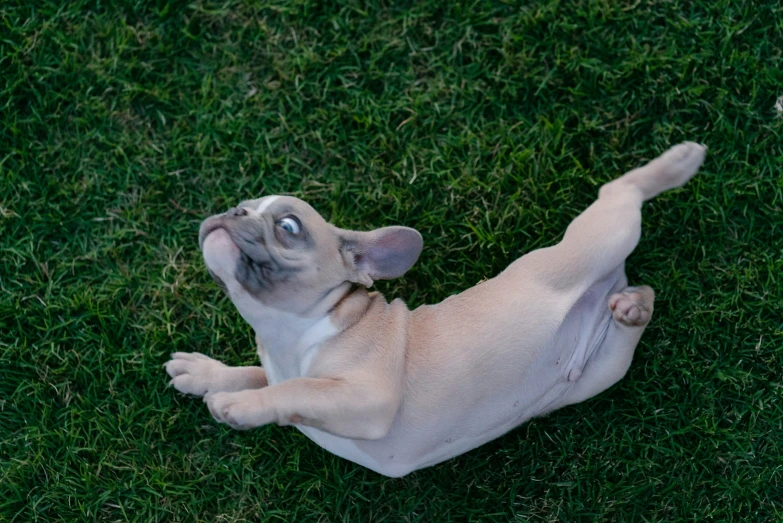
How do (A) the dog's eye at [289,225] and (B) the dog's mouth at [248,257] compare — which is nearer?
(B) the dog's mouth at [248,257]

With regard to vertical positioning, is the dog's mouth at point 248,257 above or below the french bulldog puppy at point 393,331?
above

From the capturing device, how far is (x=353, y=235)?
426 centimetres

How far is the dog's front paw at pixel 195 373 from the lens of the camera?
477 centimetres

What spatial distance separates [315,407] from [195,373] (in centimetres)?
133

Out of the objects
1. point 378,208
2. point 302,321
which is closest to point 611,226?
point 378,208

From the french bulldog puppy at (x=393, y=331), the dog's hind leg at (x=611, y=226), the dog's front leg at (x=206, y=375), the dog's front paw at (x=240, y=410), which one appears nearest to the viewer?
the dog's front paw at (x=240, y=410)

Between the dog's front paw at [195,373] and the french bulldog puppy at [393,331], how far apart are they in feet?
1.24

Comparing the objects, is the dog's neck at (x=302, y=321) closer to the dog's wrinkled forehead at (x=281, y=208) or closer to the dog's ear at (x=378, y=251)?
the dog's ear at (x=378, y=251)

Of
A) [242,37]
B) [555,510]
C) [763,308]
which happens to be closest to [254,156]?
[242,37]

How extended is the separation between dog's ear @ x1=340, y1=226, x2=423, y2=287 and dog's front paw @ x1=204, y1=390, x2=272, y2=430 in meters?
Answer: 0.86

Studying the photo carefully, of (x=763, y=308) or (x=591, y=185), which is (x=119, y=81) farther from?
(x=763, y=308)

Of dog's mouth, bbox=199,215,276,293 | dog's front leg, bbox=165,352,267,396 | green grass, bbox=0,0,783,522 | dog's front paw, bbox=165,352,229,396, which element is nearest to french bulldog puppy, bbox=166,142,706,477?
dog's mouth, bbox=199,215,276,293

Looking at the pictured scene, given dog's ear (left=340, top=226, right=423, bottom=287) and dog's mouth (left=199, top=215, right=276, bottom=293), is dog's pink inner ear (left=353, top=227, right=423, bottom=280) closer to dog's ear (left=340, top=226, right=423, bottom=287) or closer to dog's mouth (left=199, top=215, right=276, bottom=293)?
dog's ear (left=340, top=226, right=423, bottom=287)

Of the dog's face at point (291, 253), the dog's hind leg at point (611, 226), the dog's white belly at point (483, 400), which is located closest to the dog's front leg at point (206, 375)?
the dog's white belly at point (483, 400)
